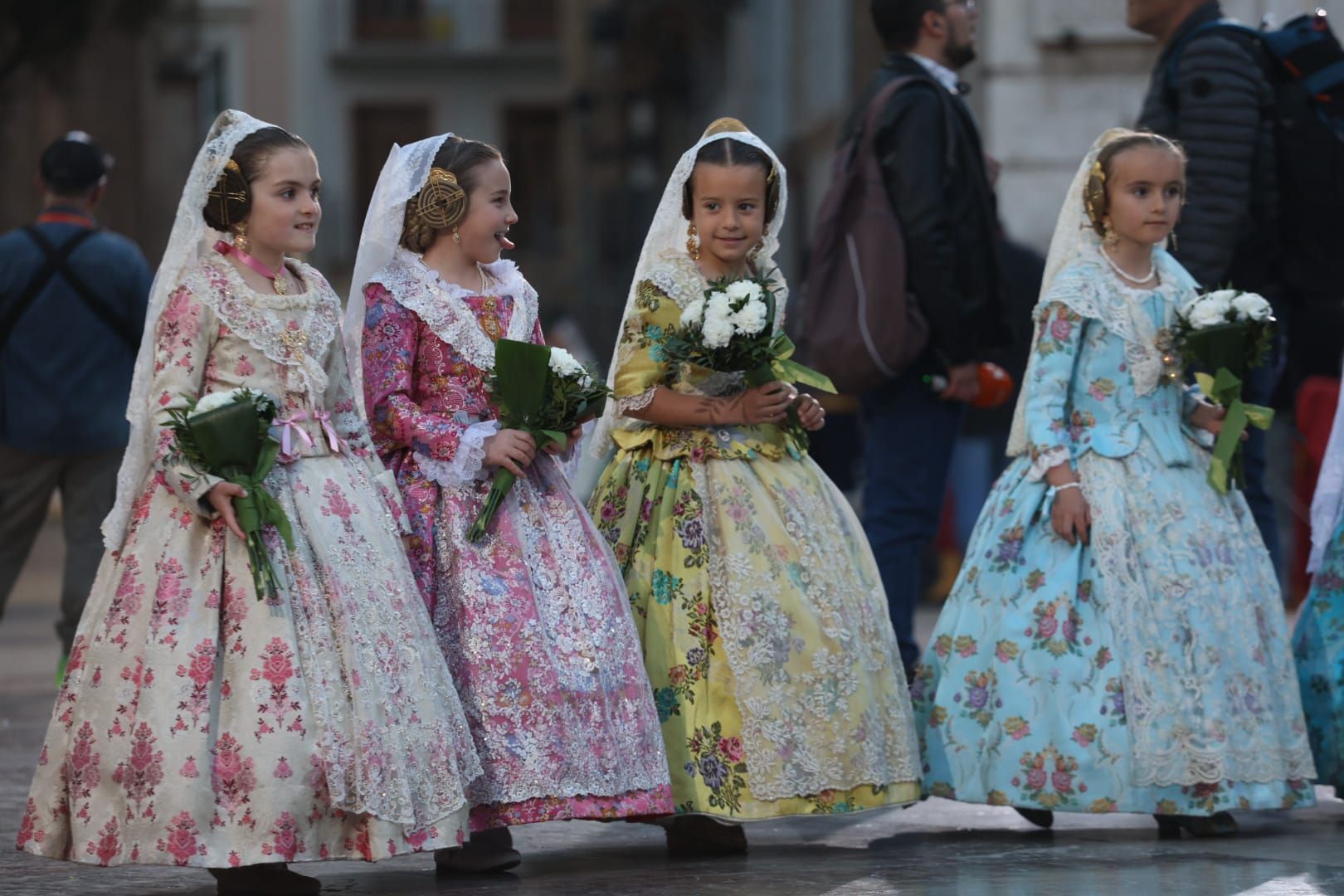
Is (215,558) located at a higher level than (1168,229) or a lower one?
lower

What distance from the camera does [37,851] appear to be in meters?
5.09

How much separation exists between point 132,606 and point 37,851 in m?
0.56

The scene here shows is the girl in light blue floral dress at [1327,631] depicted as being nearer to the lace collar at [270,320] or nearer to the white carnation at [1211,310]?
the white carnation at [1211,310]

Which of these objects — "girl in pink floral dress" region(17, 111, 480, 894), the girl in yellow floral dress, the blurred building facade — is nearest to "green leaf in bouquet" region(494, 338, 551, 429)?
"girl in pink floral dress" region(17, 111, 480, 894)

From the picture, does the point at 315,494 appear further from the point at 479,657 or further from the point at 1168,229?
the point at 1168,229

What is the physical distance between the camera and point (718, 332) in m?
5.61

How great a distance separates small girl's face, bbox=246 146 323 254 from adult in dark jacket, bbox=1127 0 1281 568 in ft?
8.81

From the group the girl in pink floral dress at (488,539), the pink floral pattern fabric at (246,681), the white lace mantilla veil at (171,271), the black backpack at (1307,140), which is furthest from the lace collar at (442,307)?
the black backpack at (1307,140)

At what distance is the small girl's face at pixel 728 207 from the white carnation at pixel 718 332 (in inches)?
14.3

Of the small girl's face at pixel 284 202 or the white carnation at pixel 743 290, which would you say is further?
the white carnation at pixel 743 290

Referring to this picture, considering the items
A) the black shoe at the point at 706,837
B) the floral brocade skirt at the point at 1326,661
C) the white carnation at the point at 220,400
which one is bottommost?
the black shoe at the point at 706,837

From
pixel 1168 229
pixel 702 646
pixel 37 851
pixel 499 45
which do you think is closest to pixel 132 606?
pixel 37 851

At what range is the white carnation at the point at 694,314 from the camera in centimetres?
568

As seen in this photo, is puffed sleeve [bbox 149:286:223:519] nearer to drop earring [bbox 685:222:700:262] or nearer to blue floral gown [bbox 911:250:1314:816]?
drop earring [bbox 685:222:700:262]
